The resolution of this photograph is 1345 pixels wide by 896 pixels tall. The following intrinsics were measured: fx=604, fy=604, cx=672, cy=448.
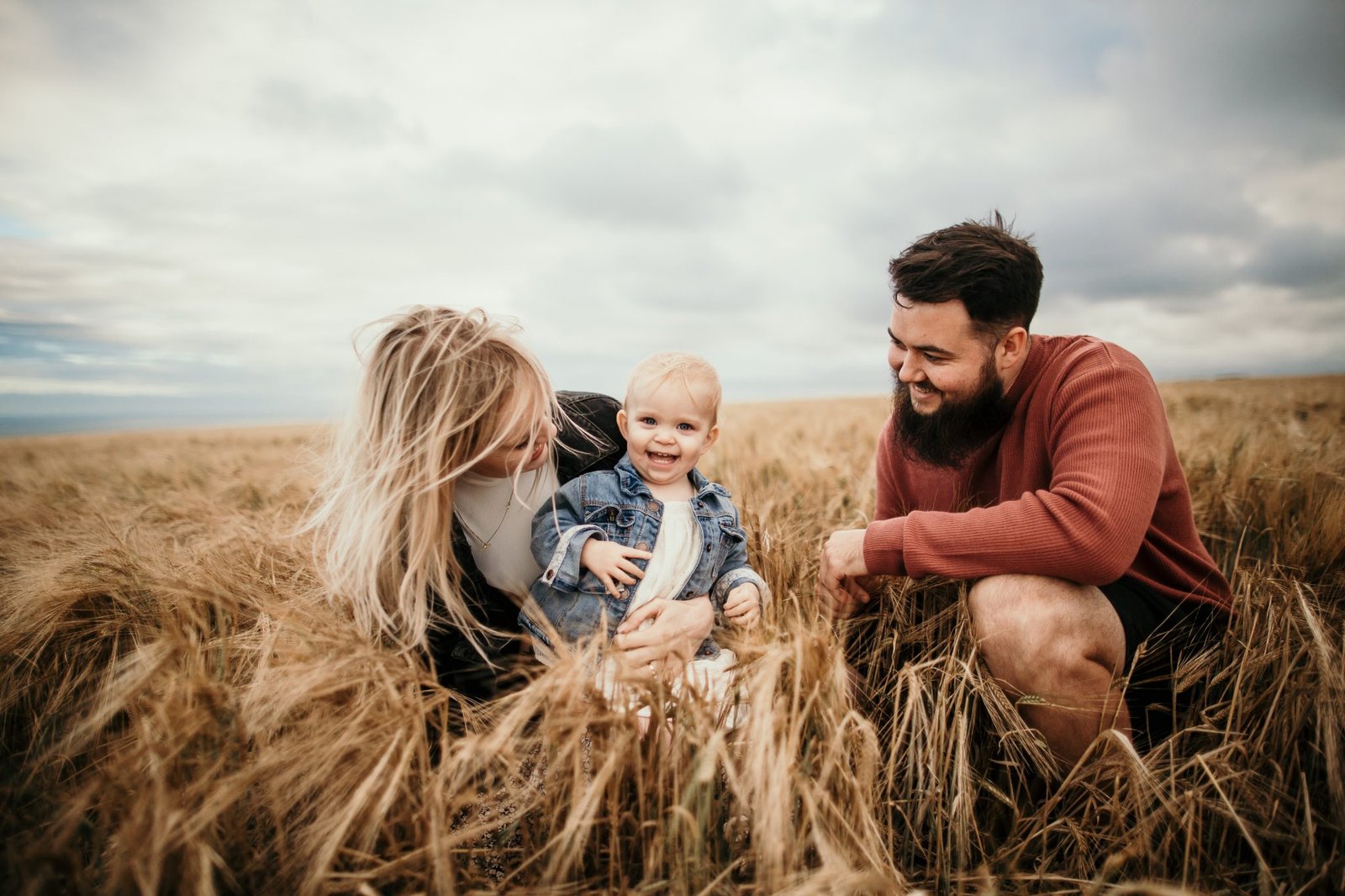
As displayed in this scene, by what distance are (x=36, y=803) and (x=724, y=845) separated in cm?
149

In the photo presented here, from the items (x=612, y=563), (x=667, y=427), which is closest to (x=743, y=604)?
(x=612, y=563)

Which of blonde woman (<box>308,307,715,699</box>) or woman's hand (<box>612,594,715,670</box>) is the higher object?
blonde woman (<box>308,307,715,699</box>)

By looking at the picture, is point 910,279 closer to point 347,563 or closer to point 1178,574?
point 1178,574

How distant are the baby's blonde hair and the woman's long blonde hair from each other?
0.35m

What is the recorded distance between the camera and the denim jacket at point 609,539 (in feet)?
6.00

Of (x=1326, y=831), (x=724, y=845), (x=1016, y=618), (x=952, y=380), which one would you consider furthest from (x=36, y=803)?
(x=1326, y=831)

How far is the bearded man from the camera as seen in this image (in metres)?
1.62

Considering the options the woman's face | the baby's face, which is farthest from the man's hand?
the woman's face

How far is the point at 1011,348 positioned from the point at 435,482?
1943 millimetres

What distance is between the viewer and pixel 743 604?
185 centimetres

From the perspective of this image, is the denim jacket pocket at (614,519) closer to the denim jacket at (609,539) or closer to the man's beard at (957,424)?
the denim jacket at (609,539)

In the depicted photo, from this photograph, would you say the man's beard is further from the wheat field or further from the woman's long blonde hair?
the woman's long blonde hair

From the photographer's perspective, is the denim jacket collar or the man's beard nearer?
the denim jacket collar

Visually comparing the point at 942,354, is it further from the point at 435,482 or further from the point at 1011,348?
the point at 435,482
